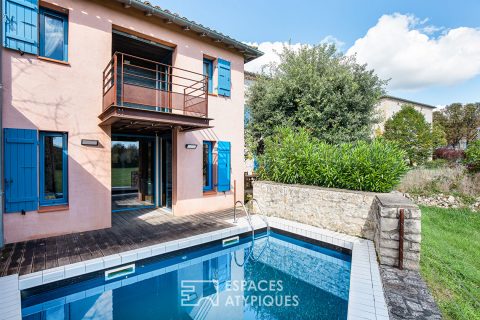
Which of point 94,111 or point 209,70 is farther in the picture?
point 209,70

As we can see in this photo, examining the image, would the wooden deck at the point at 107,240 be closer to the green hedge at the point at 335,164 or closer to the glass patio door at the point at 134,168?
the glass patio door at the point at 134,168

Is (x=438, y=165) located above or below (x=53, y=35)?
below

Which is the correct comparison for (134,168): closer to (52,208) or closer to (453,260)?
(52,208)

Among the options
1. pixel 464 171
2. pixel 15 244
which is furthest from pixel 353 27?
pixel 15 244

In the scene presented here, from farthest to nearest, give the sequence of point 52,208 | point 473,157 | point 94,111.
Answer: point 473,157
point 94,111
point 52,208

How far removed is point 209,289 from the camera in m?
5.24

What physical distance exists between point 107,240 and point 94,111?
12.1ft

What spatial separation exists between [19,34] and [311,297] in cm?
898

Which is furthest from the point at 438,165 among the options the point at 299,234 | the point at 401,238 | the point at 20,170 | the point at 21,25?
the point at 21,25

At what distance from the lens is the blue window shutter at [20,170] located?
232 inches

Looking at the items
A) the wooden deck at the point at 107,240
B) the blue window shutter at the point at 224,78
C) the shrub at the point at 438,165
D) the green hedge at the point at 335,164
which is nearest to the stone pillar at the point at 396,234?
the green hedge at the point at 335,164

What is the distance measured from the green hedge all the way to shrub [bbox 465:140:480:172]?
19.1 feet

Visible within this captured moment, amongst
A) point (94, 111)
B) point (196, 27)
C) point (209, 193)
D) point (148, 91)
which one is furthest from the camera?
point (209, 193)

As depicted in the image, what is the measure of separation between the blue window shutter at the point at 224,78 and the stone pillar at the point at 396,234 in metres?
7.08
